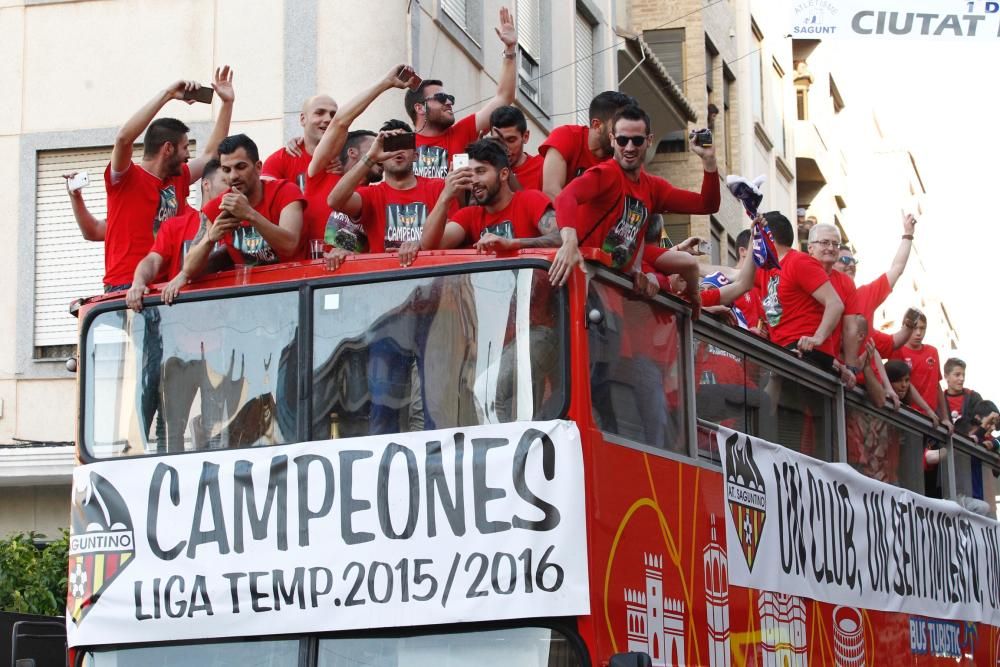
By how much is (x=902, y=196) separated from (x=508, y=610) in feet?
154

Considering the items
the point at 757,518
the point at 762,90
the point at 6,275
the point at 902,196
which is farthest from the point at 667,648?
the point at 902,196

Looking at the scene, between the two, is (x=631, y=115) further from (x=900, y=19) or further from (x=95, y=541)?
(x=900, y=19)

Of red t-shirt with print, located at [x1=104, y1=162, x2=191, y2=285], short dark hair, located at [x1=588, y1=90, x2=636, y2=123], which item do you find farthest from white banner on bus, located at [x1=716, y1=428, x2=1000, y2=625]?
red t-shirt with print, located at [x1=104, y1=162, x2=191, y2=285]

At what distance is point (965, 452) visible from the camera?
41.9 ft

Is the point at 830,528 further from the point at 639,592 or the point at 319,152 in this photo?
the point at 319,152

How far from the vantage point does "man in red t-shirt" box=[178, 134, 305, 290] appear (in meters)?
7.56

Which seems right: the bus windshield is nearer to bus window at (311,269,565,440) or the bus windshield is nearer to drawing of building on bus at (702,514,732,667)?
bus window at (311,269,565,440)

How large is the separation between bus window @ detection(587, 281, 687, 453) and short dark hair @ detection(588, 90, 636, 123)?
104 cm

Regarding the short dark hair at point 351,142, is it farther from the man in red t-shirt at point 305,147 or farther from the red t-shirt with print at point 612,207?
the red t-shirt with print at point 612,207

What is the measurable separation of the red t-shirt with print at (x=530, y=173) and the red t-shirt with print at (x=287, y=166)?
119cm

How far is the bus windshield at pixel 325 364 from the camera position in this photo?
23.3 feet

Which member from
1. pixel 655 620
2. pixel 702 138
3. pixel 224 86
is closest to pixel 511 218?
pixel 702 138

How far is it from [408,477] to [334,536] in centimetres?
41

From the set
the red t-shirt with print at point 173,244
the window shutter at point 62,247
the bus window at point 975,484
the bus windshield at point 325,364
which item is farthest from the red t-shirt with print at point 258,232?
the window shutter at point 62,247
